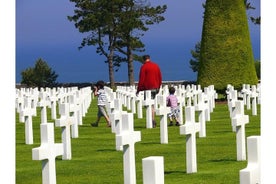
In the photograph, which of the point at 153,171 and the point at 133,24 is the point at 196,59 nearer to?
the point at 133,24

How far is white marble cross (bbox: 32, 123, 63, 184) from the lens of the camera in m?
6.54

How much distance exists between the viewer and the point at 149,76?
1822cm

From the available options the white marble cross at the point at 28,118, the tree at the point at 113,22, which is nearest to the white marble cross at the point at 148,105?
the white marble cross at the point at 28,118

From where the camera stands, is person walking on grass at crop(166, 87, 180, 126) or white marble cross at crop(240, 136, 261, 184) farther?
person walking on grass at crop(166, 87, 180, 126)

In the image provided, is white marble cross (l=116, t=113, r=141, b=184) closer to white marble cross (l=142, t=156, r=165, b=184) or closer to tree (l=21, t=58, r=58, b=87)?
white marble cross (l=142, t=156, r=165, b=184)

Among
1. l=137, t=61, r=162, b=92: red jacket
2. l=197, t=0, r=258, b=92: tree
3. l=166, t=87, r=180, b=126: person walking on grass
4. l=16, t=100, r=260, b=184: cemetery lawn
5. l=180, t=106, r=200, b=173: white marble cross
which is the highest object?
l=197, t=0, r=258, b=92: tree

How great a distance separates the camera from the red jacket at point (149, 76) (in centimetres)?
1814

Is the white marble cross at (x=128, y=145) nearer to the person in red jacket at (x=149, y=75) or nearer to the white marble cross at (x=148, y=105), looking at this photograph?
the white marble cross at (x=148, y=105)

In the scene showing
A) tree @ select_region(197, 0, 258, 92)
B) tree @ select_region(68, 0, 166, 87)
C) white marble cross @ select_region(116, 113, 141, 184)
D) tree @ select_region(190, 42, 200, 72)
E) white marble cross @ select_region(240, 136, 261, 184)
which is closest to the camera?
white marble cross @ select_region(240, 136, 261, 184)

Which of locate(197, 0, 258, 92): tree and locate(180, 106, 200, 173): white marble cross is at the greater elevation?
locate(197, 0, 258, 92): tree

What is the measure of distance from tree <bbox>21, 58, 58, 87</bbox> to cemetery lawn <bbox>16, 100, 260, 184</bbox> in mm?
54799

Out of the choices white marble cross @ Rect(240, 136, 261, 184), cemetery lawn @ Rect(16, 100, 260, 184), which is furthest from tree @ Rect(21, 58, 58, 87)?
white marble cross @ Rect(240, 136, 261, 184)

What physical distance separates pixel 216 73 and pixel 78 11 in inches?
1259

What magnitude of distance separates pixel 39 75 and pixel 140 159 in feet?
208
